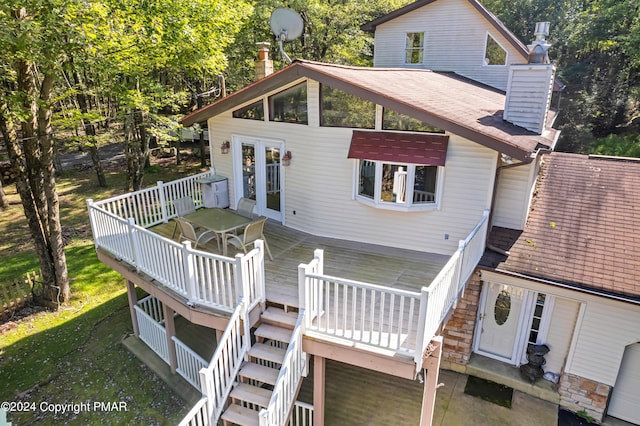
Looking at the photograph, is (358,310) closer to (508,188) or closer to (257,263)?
(257,263)

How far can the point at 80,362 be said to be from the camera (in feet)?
29.8

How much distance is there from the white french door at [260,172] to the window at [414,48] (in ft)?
26.0

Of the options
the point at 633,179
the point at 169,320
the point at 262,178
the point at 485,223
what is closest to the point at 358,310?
the point at 485,223

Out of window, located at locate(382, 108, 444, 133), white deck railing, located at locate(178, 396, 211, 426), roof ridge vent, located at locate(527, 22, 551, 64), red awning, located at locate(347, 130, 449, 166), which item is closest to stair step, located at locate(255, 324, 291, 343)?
white deck railing, located at locate(178, 396, 211, 426)

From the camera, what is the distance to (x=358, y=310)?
6.48m

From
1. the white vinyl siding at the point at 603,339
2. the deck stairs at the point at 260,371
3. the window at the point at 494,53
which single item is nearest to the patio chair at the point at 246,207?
the deck stairs at the point at 260,371

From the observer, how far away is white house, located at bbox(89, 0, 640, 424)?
579cm

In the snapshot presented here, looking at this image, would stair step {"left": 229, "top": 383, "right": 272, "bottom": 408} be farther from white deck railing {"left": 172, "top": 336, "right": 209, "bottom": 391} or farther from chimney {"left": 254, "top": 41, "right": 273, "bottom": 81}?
chimney {"left": 254, "top": 41, "right": 273, "bottom": 81}

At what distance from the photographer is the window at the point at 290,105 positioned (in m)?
8.74

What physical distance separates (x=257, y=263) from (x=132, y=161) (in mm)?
11193

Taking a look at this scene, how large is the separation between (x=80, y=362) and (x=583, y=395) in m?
10.7

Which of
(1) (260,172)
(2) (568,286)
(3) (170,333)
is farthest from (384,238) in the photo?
(3) (170,333)

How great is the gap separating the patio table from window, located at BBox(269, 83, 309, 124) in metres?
2.58

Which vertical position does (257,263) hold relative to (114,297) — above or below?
above
